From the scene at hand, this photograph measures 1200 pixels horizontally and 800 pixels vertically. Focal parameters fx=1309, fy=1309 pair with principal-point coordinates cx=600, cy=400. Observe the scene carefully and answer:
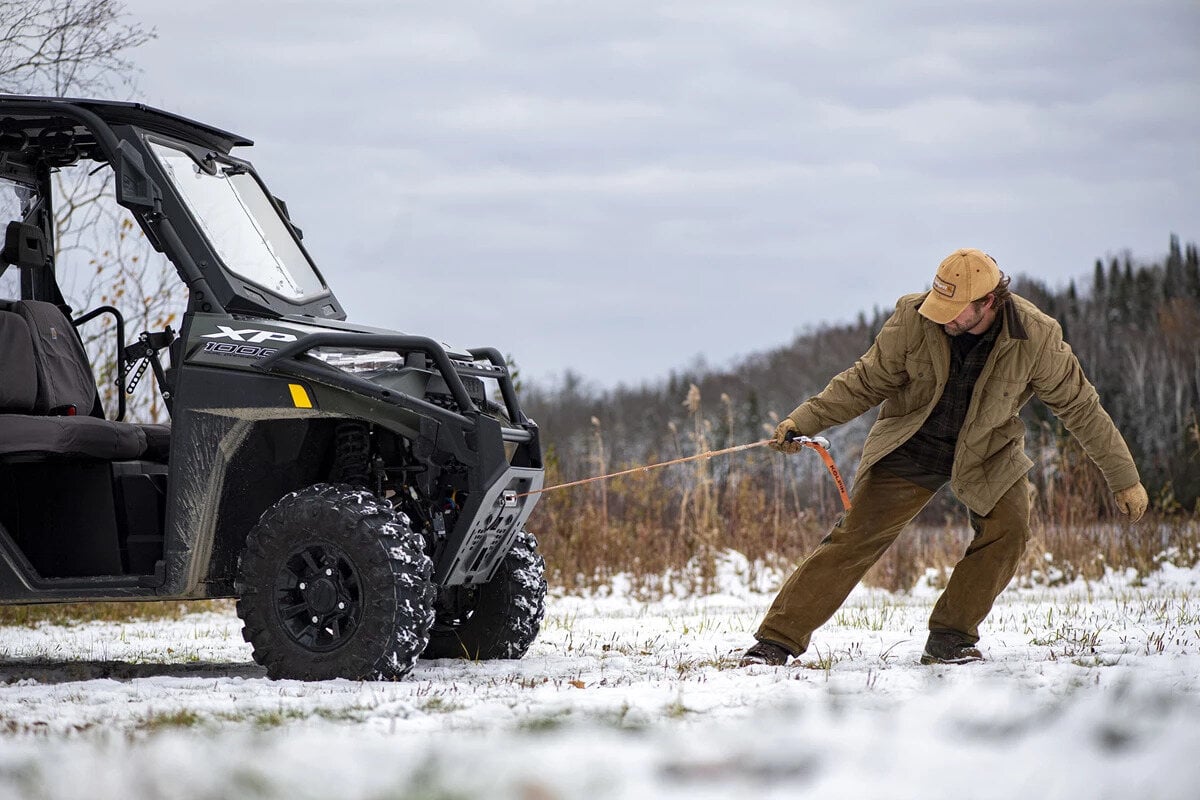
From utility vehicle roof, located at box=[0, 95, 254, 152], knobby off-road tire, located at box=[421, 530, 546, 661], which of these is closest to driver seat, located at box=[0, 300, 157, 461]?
utility vehicle roof, located at box=[0, 95, 254, 152]

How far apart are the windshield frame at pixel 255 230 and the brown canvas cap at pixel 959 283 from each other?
261cm

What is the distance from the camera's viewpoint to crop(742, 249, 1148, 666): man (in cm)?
514

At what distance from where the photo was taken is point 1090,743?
3082 mm

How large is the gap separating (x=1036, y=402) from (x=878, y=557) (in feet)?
122

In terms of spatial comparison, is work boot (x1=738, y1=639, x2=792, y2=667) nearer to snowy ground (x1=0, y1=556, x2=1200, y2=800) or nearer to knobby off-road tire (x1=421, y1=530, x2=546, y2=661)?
snowy ground (x1=0, y1=556, x2=1200, y2=800)

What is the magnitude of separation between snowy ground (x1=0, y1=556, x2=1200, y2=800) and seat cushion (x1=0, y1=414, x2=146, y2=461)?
0.90 meters

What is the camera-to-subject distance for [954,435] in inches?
212

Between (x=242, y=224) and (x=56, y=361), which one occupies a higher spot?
(x=242, y=224)

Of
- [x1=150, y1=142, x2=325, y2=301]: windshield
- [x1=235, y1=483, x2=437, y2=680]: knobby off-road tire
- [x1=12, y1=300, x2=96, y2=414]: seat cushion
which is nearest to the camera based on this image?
[x1=235, y1=483, x2=437, y2=680]: knobby off-road tire

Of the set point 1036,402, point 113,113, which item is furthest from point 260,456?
point 1036,402

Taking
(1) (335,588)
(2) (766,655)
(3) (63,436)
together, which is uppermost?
(3) (63,436)

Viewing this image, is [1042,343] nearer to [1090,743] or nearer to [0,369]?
[1090,743]

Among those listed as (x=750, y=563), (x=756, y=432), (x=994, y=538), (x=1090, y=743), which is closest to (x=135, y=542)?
(x=994, y=538)

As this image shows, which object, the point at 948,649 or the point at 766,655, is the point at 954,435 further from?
the point at 766,655
